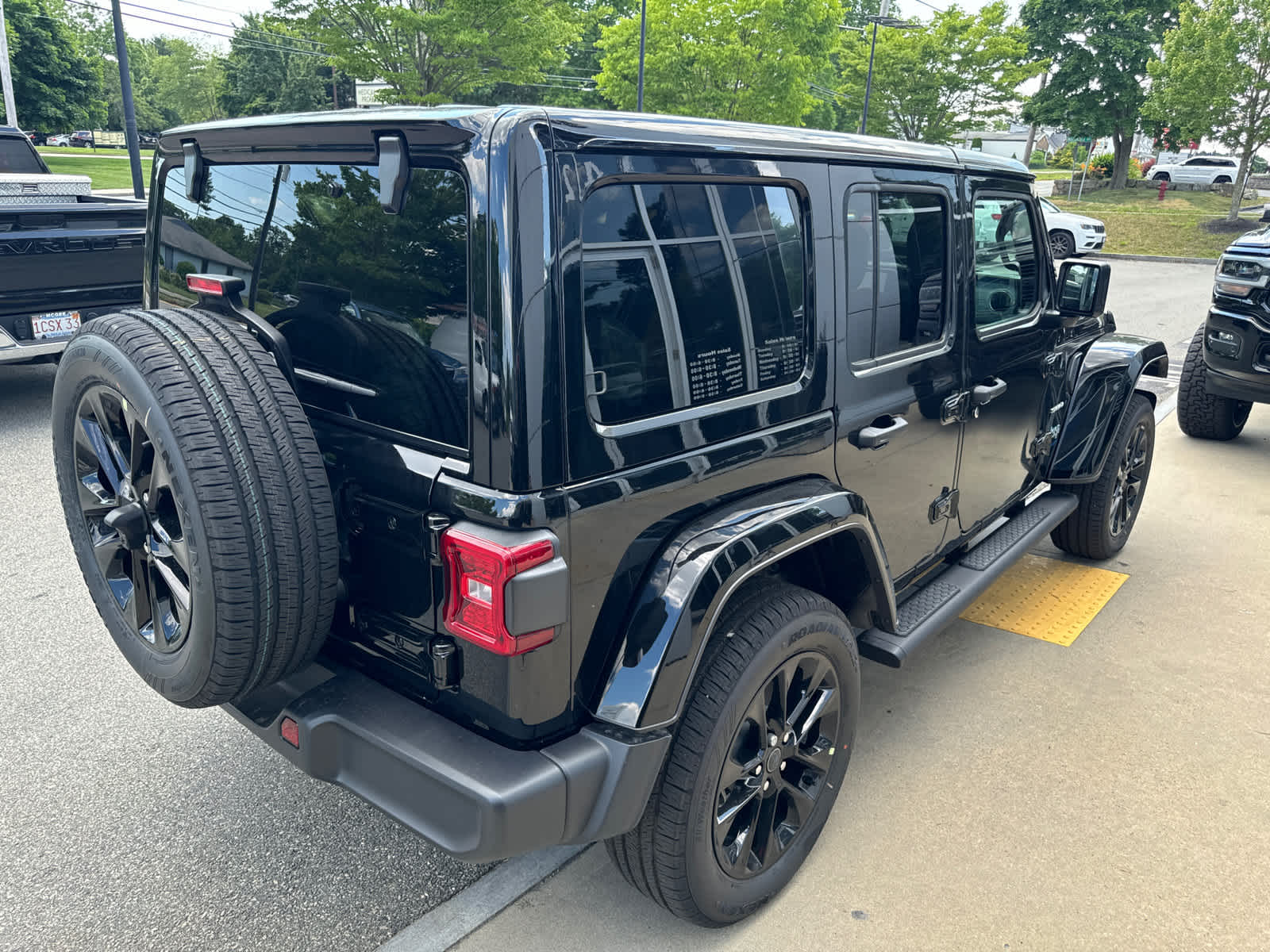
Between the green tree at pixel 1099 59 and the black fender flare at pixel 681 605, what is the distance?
42.0 meters

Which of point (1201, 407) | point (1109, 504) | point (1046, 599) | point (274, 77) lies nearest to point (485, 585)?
point (1046, 599)

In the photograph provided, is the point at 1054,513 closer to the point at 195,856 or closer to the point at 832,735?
the point at 832,735

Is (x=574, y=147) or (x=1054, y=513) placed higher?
(x=574, y=147)

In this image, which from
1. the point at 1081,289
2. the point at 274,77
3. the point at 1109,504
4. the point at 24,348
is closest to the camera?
the point at 1081,289

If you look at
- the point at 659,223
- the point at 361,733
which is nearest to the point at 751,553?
the point at 659,223

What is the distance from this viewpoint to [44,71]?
→ 118 ft

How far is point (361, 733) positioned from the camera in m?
1.97

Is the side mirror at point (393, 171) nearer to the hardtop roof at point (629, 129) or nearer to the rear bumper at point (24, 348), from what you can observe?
the hardtop roof at point (629, 129)

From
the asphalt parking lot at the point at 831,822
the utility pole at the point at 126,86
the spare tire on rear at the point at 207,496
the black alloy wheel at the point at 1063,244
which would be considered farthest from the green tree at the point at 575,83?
the spare tire on rear at the point at 207,496

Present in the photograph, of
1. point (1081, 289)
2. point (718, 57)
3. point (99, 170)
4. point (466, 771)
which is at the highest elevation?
point (718, 57)

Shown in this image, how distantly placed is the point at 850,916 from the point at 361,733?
1.32m

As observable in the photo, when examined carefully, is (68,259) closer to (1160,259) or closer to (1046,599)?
(1046,599)

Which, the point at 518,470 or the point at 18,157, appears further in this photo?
the point at 18,157

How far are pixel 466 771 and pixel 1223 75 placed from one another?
28794 mm
